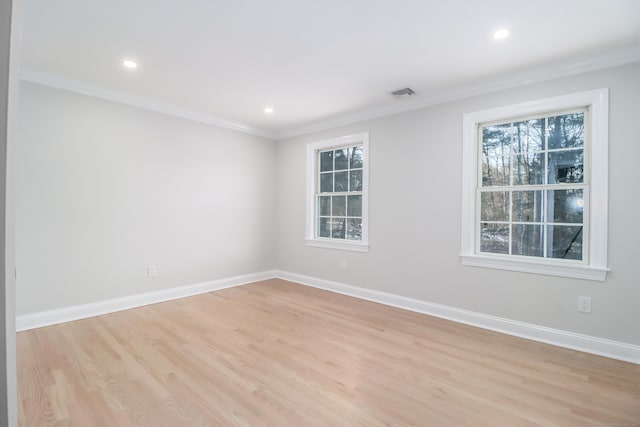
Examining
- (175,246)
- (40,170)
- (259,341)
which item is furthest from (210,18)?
(175,246)

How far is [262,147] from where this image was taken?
17.0 feet

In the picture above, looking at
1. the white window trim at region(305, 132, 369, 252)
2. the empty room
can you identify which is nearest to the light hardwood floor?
the empty room

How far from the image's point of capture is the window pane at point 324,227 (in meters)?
4.87

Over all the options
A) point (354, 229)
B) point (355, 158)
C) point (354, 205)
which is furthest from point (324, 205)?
point (355, 158)

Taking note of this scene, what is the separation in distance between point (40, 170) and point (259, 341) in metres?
2.81

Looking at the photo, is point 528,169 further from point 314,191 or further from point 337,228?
point 314,191

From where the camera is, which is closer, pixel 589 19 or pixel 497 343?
pixel 589 19

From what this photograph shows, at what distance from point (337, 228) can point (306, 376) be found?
107 inches

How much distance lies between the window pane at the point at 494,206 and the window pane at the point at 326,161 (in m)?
2.29

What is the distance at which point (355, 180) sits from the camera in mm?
4500

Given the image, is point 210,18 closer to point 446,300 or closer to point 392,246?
point 392,246

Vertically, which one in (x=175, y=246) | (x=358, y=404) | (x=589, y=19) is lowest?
(x=358, y=404)

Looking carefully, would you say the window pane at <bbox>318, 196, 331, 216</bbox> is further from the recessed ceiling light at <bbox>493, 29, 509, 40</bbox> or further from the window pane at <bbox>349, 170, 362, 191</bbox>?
the recessed ceiling light at <bbox>493, 29, 509, 40</bbox>

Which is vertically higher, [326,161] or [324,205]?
[326,161]
